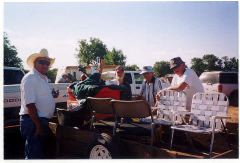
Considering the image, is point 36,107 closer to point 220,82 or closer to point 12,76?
point 12,76

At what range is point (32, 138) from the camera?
3975 millimetres

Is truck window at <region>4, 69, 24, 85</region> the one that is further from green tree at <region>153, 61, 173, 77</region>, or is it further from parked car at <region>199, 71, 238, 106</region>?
green tree at <region>153, 61, 173, 77</region>

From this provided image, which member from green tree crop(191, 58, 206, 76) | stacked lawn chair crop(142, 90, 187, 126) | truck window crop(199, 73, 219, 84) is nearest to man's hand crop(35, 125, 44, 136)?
stacked lawn chair crop(142, 90, 187, 126)

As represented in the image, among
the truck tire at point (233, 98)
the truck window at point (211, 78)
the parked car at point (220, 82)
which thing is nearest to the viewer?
the truck tire at point (233, 98)

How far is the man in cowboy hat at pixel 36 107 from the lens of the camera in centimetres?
385

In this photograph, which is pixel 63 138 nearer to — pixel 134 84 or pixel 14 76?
pixel 14 76

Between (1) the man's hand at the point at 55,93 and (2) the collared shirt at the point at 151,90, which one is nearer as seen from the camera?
(2) the collared shirt at the point at 151,90

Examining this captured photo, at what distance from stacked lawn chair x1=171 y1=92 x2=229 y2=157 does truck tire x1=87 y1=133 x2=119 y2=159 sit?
826 mm

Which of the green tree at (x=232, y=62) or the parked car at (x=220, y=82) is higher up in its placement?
the green tree at (x=232, y=62)

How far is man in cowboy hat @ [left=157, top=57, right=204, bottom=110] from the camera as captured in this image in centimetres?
468

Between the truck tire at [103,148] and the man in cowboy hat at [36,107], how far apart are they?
2.31ft

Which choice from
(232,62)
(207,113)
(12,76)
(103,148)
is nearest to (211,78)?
(232,62)

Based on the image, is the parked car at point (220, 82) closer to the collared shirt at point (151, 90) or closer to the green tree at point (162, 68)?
the collared shirt at point (151, 90)

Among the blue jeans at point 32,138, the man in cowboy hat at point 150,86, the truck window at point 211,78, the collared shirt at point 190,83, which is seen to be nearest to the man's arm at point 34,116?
the blue jeans at point 32,138
